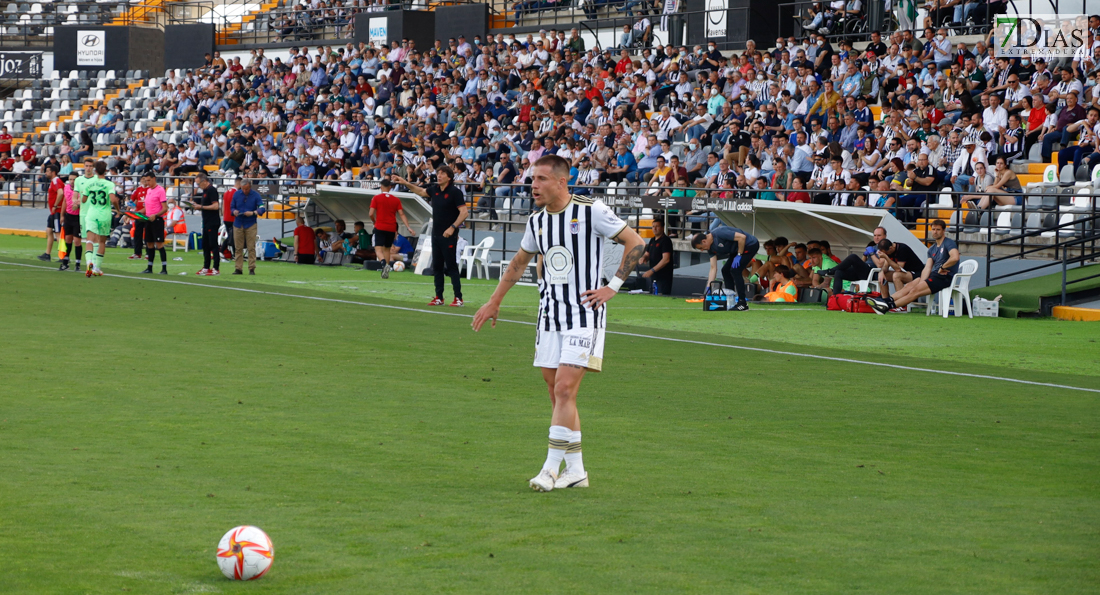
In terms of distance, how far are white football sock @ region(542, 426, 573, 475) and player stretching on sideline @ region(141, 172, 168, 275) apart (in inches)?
721

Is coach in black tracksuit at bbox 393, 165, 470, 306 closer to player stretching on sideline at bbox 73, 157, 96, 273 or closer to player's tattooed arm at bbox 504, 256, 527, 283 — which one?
player stretching on sideline at bbox 73, 157, 96, 273

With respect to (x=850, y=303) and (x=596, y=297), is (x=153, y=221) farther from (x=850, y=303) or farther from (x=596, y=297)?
(x=596, y=297)

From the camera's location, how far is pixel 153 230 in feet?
78.7

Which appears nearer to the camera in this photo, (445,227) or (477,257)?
(445,227)

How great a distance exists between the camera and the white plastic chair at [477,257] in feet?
89.0

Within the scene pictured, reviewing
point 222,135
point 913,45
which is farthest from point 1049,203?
point 222,135

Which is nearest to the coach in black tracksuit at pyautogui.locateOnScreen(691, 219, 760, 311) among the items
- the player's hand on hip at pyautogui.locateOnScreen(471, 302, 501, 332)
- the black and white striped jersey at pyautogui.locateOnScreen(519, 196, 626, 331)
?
the player's hand on hip at pyautogui.locateOnScreen(471, 302, 501, 332)

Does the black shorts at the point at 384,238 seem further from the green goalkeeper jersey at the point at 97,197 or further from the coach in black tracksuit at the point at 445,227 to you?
the coach in black tracksuit at the point at 445,227

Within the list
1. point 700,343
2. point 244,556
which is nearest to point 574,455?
point 244,556

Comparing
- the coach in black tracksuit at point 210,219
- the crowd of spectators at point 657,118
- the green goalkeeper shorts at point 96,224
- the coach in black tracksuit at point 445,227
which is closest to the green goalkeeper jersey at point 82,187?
the green goalkeeper shorts at point 96,224

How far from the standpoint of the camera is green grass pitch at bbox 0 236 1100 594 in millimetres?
5246

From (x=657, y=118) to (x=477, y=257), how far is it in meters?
6.02

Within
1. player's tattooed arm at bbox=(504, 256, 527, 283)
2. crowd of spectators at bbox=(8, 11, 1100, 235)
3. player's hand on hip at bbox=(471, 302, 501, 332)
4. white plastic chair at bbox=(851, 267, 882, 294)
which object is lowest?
white plastic chair at bbox=(851, 267, 882, 294)

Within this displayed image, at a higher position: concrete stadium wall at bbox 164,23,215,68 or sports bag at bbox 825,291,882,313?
concrete stadium wall at bbox 164,23,215,68
